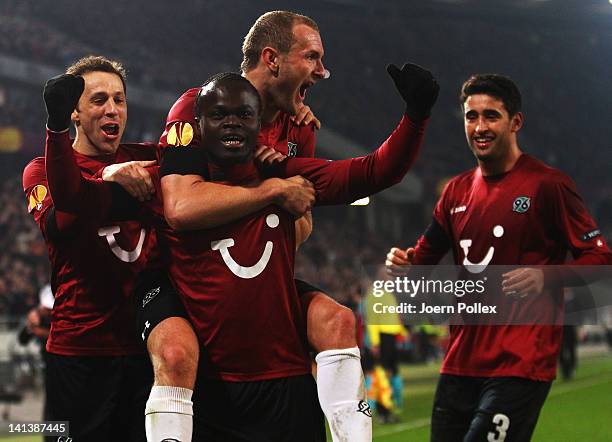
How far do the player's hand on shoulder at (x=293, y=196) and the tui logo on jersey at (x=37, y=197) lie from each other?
125 centimetres

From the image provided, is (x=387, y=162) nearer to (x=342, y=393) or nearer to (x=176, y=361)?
(x=342, y=393)

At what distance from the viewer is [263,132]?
11.1ft

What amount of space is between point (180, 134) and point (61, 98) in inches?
15.0

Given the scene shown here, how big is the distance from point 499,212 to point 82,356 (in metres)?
1.90

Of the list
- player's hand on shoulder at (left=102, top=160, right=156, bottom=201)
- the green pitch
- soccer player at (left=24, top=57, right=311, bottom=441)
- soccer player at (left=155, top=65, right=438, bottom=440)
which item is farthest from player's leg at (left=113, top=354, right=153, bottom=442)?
the green pitch

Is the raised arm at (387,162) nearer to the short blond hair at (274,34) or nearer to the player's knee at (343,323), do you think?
the player's knee at (343,323)

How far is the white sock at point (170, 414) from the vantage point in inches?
107

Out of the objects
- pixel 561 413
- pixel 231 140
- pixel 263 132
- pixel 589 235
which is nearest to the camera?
pixel 231 140

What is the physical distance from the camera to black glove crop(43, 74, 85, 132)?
9.58 ft

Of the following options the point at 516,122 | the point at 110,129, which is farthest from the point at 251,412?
the point at 516,122

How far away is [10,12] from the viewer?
20.7 metres

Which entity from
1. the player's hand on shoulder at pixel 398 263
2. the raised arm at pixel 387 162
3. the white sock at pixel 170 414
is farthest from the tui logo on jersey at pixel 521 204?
the white sock at pixel 170 414

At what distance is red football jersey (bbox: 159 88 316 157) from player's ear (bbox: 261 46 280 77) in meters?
0.19

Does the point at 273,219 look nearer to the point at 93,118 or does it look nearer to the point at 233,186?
the point at 233,186
